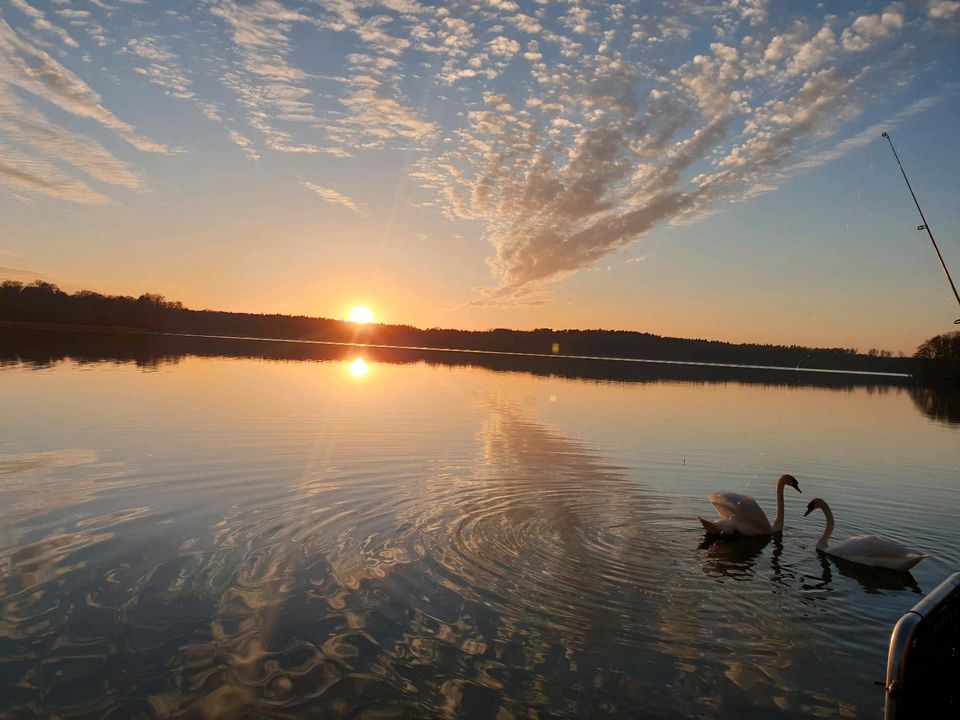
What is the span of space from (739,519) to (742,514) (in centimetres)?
13

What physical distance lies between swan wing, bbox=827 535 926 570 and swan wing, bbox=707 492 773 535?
166 centimetres

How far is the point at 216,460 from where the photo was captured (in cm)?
1875

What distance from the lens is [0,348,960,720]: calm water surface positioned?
7105 mm

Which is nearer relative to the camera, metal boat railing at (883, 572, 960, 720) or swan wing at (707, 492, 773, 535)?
metal boat railing at (883, 572, 960, 720)

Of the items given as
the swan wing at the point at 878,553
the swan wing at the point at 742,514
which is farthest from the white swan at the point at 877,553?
the swan wing at the point at 742,514

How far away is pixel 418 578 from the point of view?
10.3 metres

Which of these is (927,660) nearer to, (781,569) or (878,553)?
(781,569)

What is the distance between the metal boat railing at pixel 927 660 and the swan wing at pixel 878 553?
6901 mm

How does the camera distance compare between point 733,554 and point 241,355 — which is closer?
point 733,554

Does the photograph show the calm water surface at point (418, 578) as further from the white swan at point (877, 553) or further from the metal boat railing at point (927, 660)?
the metal boat railing at point (927, 660)

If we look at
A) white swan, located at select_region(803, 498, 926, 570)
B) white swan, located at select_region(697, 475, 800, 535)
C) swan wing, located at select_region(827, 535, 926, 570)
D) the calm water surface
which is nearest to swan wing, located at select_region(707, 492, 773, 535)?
white swan, located at select_region(697, 475, 800, 535)

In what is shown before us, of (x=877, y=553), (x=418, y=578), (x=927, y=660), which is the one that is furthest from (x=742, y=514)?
(x=927, y=660)

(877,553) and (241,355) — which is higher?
(241,355)

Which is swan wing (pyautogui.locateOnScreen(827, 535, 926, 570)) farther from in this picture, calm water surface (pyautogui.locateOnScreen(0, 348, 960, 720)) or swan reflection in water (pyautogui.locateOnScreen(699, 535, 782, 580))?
swan reflection in water (pyautogui.locateOnScreen(699, 535, 782, 580))
